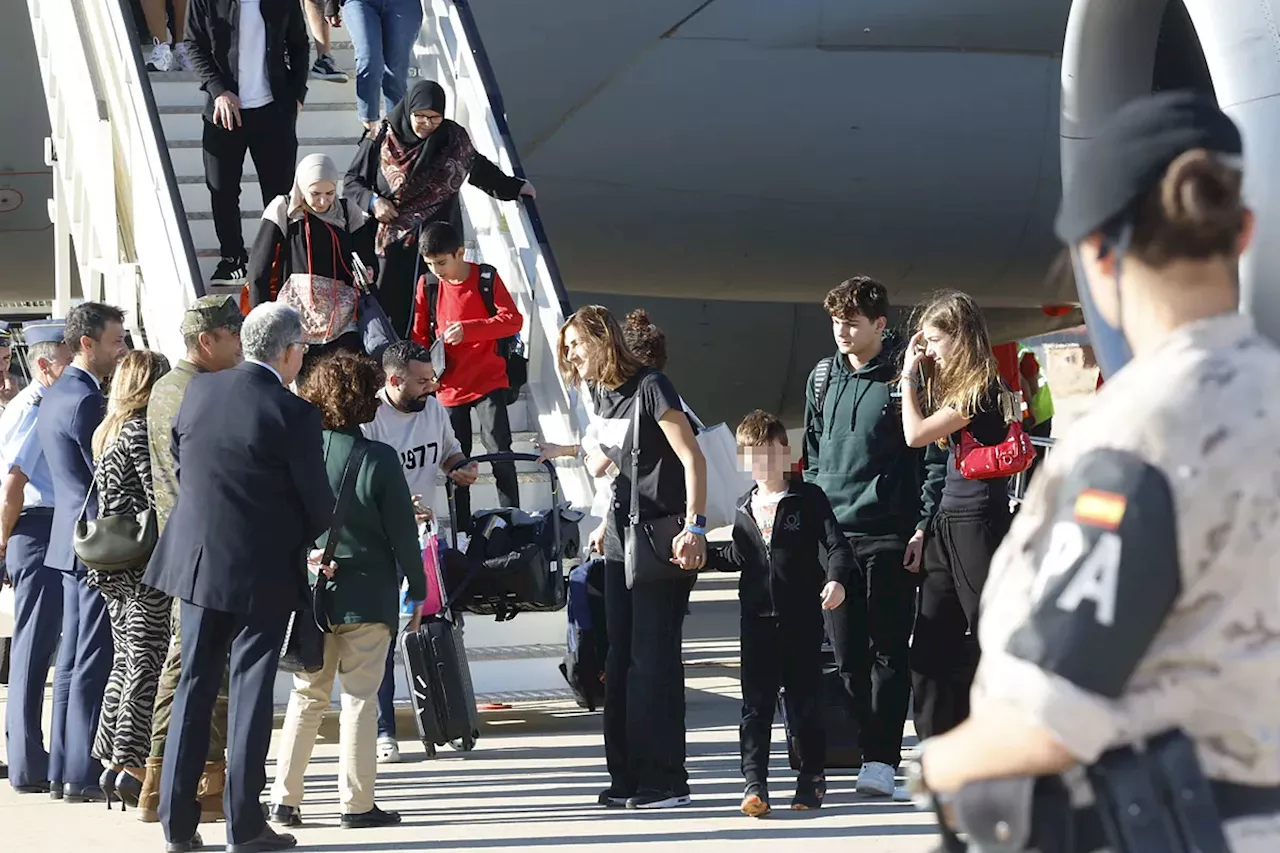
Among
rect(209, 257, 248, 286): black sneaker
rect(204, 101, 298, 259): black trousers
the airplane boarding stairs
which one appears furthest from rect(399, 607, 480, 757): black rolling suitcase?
rect(204, 101, 298, 259): black trousers

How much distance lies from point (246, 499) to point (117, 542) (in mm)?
756

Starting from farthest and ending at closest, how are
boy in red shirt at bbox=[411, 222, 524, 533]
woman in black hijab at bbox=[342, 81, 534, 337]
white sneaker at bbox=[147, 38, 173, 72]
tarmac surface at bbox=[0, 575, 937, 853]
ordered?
white sneaker at bbox=[147, 38, 173, 72]
woman in black hijab at bbox=[342, 81, 534, 337]
boy in red shirt at bbox=[411, 222, 524, 533]
tarmac surface at bbox=[0, 575, 937, 853]

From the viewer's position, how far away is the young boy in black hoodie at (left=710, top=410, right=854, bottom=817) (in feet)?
16.5

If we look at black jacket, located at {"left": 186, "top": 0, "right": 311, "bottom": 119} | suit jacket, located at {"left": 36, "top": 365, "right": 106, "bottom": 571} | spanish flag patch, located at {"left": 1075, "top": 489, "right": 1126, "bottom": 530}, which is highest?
black jacket, located at {"left": 186, "top": 0, "right": 311, "bottom": 119}

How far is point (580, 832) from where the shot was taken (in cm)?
479

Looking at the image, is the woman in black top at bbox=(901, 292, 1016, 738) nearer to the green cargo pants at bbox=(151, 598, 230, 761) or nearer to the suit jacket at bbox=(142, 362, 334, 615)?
the suit jacket at bbox=(142, 362, 334, 615)

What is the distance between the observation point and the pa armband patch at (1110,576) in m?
1.51

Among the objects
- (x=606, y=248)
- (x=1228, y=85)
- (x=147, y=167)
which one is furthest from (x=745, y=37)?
(x=1228, y=85)

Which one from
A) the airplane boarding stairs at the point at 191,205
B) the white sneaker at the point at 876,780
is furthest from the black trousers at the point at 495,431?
the white sneaker at the point at 876,780

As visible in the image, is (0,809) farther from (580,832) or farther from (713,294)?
(713,294)

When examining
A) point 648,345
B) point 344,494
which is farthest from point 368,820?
point 648,345

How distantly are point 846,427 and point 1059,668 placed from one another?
3709mm

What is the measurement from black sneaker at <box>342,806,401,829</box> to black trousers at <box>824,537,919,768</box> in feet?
4.55

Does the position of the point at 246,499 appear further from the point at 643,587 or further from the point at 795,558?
the point at 795,558
